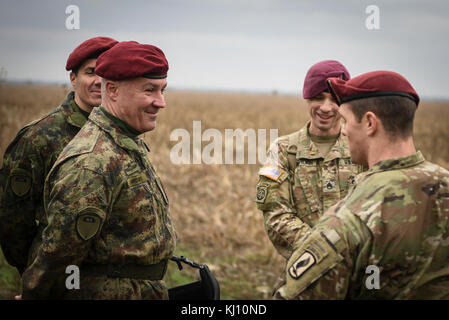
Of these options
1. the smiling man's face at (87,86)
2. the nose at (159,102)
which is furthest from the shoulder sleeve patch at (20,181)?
the nose at (159,102)

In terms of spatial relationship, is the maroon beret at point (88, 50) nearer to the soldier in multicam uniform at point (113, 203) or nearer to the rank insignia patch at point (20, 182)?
the soldier in multicam uniform at point (113, 203)

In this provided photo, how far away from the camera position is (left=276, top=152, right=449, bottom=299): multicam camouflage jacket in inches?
74.5

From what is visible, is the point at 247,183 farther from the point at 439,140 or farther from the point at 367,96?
the point at 439,140

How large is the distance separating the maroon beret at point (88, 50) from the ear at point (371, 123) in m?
2.12

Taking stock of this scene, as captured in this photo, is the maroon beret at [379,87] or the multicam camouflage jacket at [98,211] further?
the multicam camouflage jacket at [98,211]

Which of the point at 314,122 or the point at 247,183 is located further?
the point at 247,183

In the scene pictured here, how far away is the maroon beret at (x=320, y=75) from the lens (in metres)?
3.23

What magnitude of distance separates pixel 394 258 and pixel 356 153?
0.56 metres

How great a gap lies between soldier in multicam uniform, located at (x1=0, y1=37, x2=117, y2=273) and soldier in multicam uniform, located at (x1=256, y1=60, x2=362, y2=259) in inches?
61.2

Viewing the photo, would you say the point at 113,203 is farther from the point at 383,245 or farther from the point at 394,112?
the point at 394,112

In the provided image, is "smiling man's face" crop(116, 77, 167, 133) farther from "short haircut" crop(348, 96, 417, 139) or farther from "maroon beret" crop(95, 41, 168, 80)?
"short haircut" crop(348, 96, 417, 139)

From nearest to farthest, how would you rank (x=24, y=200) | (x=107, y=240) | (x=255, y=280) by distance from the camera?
(x=107, y=240), (x=24, y=200), (x=255, y=280)
